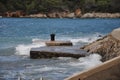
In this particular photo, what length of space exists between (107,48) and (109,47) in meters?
0.20

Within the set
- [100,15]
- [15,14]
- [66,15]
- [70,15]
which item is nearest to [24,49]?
[100,15]

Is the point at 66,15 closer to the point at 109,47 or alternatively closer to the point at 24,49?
the point at 24,49

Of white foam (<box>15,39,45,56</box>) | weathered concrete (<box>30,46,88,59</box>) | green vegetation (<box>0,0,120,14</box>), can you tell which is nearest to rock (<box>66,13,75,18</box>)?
green vegetation (<box>0,0,120,14</box>)

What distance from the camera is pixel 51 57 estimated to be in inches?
710

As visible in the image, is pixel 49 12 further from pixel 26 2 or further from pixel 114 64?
pixel 114 64

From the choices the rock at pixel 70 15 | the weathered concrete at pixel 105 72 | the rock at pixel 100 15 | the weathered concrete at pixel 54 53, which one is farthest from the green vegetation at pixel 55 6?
the weathered concrete at pixel 105 72

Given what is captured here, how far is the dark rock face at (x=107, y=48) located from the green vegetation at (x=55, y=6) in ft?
434

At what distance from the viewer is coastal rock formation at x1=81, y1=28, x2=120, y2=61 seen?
1564cm

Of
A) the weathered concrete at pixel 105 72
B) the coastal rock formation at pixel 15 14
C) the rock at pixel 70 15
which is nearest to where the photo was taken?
the weathered concrete at pixel 105 72

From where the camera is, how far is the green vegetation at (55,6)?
151 meters

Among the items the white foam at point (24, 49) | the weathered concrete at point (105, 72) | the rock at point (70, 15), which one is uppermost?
the weathered concrete at point (105, 72)

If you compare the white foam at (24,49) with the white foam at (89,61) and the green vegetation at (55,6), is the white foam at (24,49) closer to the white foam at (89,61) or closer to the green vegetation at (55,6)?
the white foam at (89,61)

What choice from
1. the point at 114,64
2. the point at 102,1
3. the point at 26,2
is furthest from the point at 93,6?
the point at 114,64

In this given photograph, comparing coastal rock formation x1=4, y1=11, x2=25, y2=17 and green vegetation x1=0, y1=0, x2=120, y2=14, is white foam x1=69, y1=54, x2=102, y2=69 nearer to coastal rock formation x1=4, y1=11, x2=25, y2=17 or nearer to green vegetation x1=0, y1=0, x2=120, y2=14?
green vegetation x1=0, y1=0, x2=120, y2=14
